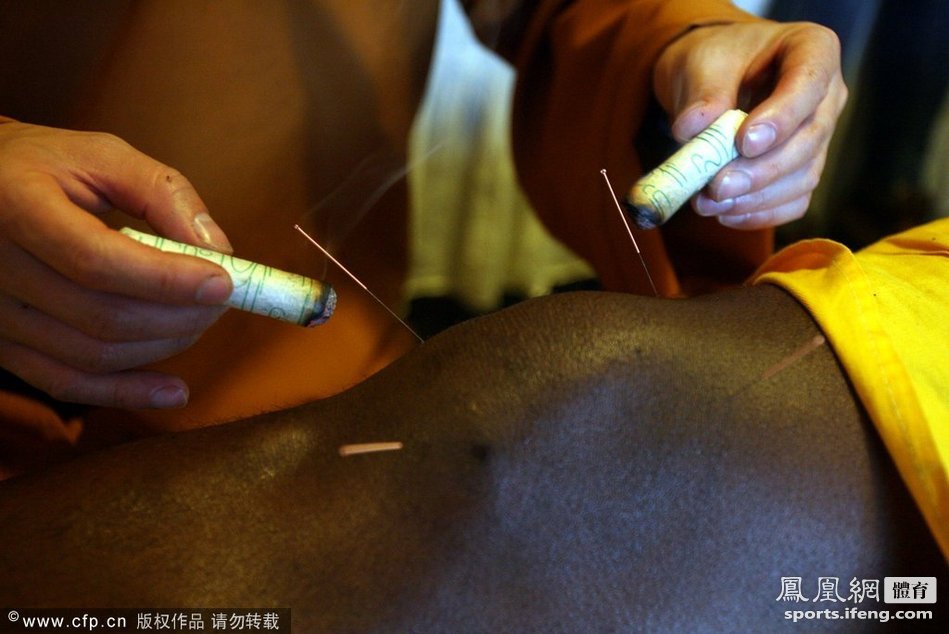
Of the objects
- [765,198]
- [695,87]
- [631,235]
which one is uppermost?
[695,87]

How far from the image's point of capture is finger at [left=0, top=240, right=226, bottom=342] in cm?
59

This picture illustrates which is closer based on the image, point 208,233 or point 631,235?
point 208,233

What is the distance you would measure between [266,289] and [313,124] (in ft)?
1.56

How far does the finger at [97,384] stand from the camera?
25.3 inches

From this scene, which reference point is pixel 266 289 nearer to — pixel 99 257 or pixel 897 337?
pixel 99 257

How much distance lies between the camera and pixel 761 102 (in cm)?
81

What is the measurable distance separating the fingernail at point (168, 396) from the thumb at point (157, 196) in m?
0.13

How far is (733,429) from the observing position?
55cm

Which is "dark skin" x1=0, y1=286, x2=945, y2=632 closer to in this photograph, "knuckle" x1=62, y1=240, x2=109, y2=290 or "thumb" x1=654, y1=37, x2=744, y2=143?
"knuckle" x1=62, y1=240, x2=109, y2=290

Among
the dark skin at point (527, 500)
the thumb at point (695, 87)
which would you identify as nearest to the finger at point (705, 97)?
the thumb at point (695, 87)

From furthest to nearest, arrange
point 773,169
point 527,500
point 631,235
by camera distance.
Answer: point 631,235 < point 773,169 < point 527,500

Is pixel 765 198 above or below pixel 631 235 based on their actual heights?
above

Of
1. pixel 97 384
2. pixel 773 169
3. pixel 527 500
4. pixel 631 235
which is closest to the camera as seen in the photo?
pixel 527 500

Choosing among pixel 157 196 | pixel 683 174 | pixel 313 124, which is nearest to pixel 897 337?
pixel 683 174
